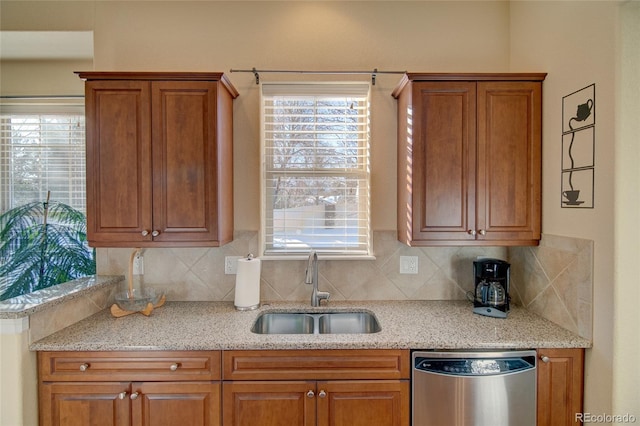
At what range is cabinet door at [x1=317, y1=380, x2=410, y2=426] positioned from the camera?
4.98 feet

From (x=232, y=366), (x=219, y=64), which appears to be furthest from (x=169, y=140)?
(x=232, y=366)

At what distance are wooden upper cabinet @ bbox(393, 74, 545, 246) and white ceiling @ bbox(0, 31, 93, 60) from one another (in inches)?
93.2

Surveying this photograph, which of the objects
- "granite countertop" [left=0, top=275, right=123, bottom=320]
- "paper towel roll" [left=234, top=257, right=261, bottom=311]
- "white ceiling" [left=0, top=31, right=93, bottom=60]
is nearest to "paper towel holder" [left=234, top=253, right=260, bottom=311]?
"paper towel roll" [left=234, top=257, right=261, bottom=311]

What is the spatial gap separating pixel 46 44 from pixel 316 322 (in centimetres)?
282

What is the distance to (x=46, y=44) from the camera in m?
2.36

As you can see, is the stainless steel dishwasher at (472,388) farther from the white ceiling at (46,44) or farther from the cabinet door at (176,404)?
the white ceiling at (46,44)

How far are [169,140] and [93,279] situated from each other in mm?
1086

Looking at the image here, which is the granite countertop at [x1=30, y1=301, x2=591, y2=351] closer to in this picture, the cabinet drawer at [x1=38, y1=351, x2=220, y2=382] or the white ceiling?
the cabinet drawer at [x1=38, y1=351, x2=220, y2=382]

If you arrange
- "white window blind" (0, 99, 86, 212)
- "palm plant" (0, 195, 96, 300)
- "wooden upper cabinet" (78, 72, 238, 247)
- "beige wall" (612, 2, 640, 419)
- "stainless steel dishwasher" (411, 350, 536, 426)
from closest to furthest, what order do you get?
"beige wall" (612, 2, 640, 419) < "stainless steel dishwasher" (411, 350, 536, 426) < "wooden upper cabinet" (78, 72, 238, 247) < "palm plant" (0, 195, 96, 300) < "white window blind" (0, 99, 86, 212)

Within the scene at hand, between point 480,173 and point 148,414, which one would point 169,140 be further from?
point 480,173

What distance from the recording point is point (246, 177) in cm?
220

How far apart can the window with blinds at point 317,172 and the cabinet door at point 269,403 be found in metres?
0.88

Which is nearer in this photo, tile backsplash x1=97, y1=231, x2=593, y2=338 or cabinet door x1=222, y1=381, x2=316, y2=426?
cabinet door x1=222, y1=381, x2=316, y2=426

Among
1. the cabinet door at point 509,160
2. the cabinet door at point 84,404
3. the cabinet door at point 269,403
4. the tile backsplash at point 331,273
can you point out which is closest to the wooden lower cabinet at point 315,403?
the cabinet door at point 269,403
